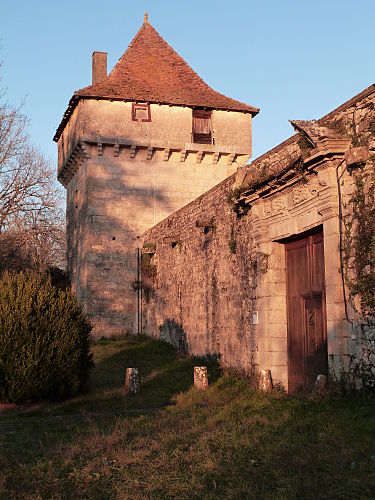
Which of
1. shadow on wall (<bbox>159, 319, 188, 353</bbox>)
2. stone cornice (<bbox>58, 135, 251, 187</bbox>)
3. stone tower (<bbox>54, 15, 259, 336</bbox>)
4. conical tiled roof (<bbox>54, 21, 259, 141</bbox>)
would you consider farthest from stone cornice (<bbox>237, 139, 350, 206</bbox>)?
conical tiled roof (<bbox>54, 21, 259, 141</bbox>)

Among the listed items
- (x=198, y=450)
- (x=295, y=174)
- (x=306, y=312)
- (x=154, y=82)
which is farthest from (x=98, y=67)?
(x=198, y=450)

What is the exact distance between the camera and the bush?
341 inches

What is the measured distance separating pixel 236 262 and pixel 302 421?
4.97m

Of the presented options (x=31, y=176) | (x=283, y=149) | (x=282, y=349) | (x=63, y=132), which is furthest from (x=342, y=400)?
(x=63, y=132)

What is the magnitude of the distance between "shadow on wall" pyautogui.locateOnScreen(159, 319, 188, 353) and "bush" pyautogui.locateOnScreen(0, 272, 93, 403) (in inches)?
173

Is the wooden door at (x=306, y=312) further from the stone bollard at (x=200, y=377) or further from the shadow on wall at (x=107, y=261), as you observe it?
the shadow on wall at (x=107, y=261)

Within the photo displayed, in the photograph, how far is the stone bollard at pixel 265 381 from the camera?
864 cm

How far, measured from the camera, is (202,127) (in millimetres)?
20344

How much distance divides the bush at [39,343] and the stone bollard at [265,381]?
297 centimetres

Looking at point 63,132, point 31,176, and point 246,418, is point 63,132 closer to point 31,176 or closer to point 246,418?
point 31,176

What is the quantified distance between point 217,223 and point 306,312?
3721mm

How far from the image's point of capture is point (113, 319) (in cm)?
1880

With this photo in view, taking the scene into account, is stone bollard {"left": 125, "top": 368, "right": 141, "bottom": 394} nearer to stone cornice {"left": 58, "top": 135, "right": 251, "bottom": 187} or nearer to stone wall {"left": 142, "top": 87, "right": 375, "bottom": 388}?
stone wall {"left": 142, "top": 87, "right": 375, "bottom": 388}

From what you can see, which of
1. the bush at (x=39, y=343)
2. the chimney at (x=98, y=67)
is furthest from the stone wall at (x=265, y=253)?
the chimney at (x=98, y=67)
